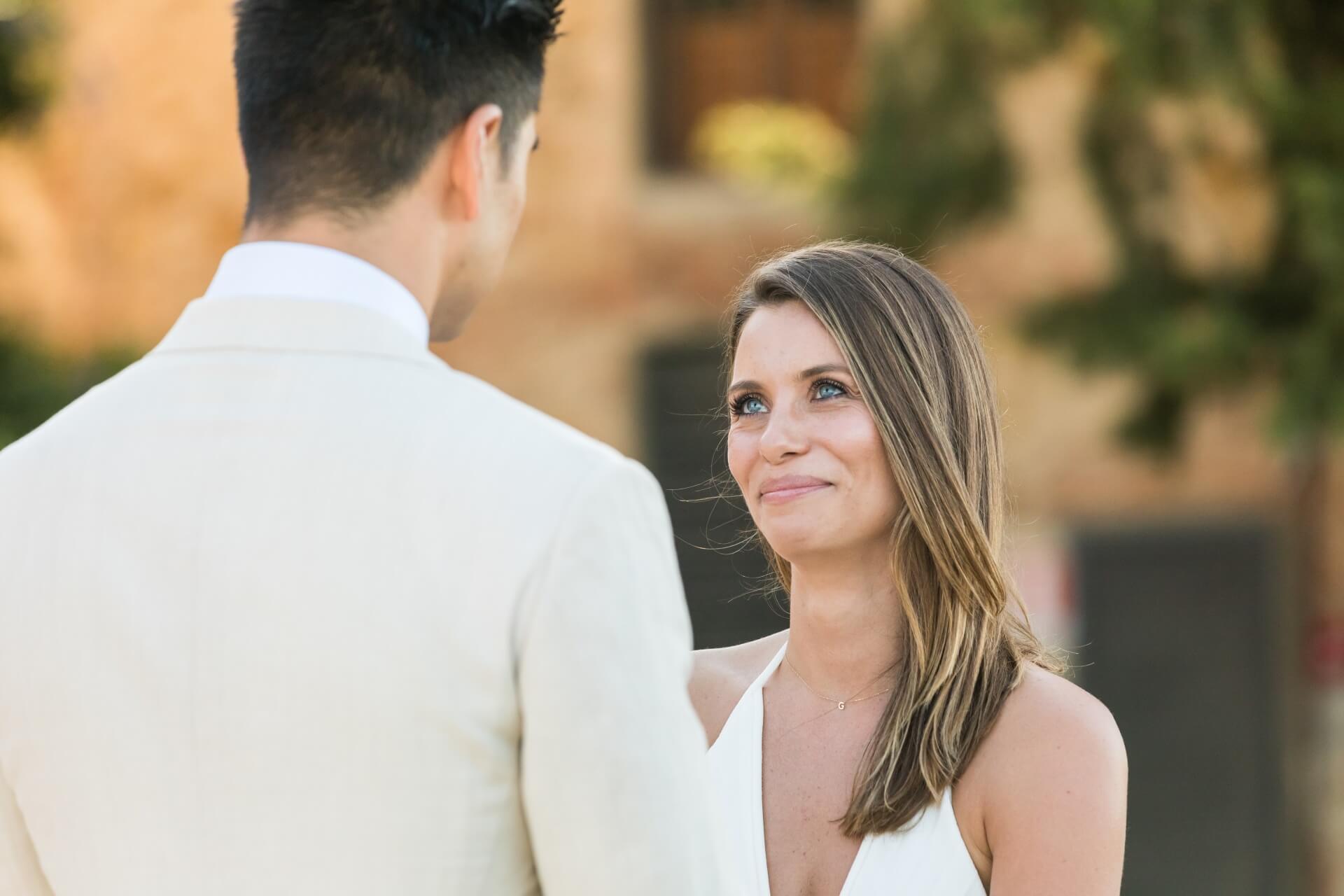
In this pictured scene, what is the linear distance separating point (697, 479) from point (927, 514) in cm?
643

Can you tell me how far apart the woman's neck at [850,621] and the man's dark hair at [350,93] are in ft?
3.62

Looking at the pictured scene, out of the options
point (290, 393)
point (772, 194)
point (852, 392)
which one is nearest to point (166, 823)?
point (290, 393)

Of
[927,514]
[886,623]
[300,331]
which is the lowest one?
[886,623]

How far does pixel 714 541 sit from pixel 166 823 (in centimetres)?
739

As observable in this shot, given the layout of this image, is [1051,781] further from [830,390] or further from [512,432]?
[512,432]

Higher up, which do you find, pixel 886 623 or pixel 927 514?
pixel 927 514

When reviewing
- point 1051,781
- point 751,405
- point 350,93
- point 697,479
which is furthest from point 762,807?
point 697,479

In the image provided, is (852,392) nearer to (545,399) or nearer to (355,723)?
(355,723)

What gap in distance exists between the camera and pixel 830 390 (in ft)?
7.53

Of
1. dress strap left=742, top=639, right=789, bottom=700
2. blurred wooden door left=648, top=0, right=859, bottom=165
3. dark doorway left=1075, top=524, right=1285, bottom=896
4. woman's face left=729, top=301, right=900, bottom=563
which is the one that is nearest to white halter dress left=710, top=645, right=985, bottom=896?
dress strap left=742, top=639, right=789, bottom=700

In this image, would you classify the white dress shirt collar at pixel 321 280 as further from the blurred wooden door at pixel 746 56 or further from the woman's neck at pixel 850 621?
the blurred wooden door at pixel 746 56

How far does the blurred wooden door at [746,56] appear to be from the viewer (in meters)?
8.80

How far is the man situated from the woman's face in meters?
0.90

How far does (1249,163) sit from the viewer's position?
5.55m
